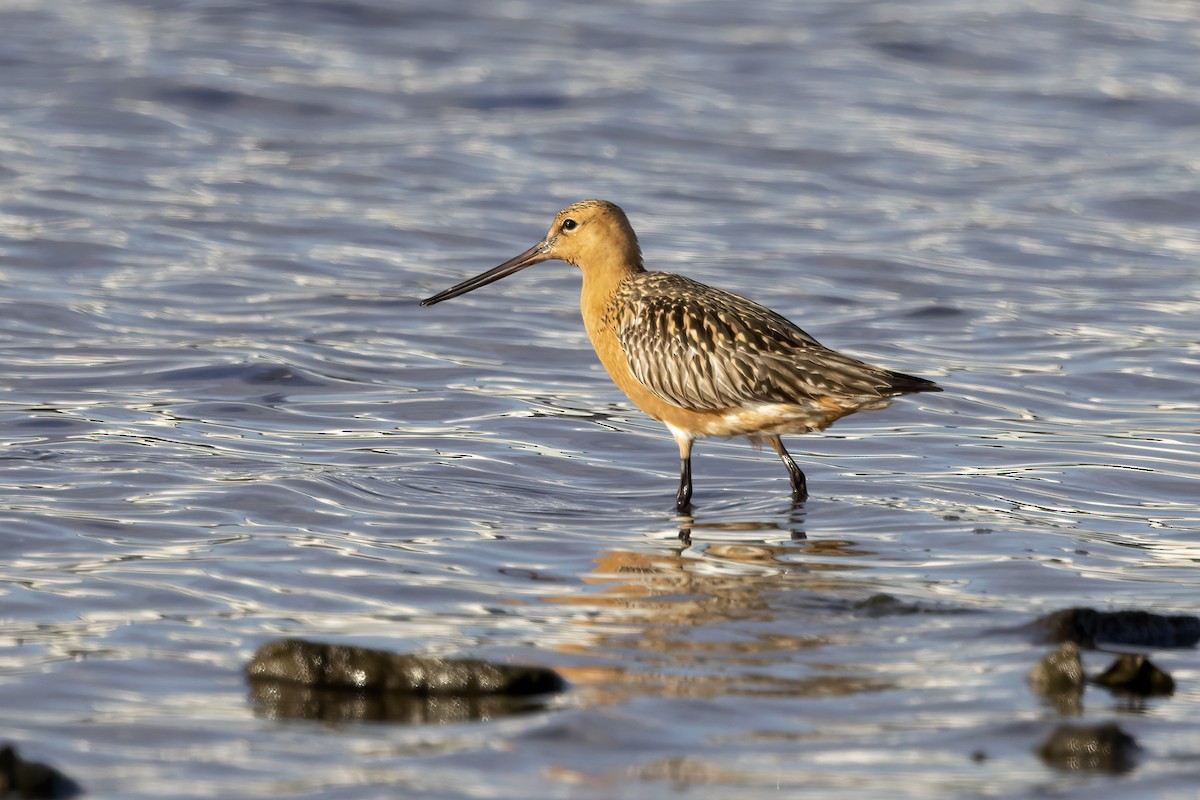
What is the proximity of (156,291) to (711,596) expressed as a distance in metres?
7.09

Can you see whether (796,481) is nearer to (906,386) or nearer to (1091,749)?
(906,386)

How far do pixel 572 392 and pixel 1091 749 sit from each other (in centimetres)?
616

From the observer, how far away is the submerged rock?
17.5 ft

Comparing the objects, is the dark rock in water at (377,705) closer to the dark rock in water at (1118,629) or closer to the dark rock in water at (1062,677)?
the dark rock in water at (1062,677)

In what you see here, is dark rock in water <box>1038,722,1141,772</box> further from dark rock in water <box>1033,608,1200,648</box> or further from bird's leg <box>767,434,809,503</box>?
bird's leg <box>767,434,809,503</box>

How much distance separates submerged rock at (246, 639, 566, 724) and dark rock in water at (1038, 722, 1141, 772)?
4.93 ft

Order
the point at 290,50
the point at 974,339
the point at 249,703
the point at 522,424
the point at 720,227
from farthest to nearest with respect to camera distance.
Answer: the point at 290,50 < the point at 720,227 < the point at 974,339 < the point at 522,424 < the point at 249,703

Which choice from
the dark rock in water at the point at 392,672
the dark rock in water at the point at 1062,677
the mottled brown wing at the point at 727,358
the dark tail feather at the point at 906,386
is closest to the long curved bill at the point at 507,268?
the mottled brown wing at the point at 727,358

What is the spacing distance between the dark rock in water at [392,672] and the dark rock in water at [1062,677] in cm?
A: 149

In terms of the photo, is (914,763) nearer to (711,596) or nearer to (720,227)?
(711,596)

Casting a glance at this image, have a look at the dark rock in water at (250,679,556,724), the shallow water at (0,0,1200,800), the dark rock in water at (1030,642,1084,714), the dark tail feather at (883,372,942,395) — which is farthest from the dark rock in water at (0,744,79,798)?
the dark tail feather at (883,372,942,395)

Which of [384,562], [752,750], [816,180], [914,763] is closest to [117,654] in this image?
[384,562]

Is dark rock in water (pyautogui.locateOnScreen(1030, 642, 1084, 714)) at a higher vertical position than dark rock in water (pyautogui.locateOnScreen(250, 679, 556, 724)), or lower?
higher

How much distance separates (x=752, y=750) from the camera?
5055 mm
